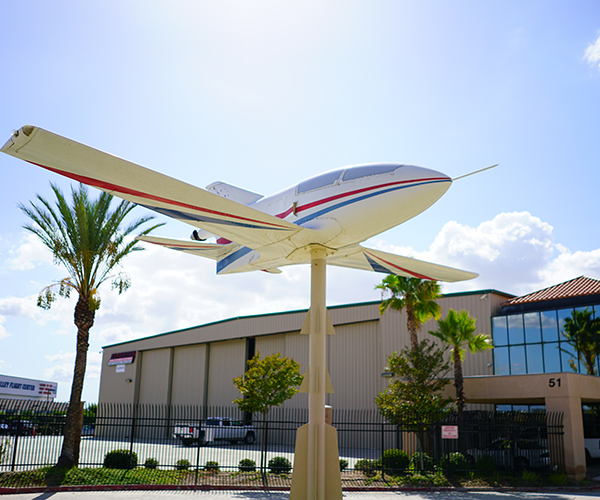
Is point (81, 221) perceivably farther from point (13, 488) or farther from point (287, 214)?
point (287, 214)

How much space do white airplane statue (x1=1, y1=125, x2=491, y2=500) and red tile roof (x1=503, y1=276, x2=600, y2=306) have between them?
A: 56.9 feet

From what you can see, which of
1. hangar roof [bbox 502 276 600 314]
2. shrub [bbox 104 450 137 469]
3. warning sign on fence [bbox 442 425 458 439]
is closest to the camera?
shrub [bbox 104 450 137 469]

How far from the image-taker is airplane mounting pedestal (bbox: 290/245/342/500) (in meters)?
9.91

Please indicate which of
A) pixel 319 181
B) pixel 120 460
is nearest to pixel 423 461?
pixel 120 460

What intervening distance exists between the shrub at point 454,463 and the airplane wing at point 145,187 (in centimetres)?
1299

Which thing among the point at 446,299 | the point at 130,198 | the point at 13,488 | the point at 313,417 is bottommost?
the point at 13,488

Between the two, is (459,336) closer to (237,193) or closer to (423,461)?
(423,461)

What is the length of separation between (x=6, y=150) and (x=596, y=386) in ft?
73.6

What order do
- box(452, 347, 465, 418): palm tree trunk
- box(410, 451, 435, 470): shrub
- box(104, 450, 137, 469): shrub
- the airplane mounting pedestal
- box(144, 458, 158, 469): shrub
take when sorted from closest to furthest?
1. the airplane mounting pedestal
2. box(104, 450, 137, 469): shrub
3. box(144, 458, 158, 469): shrub
4. box(410, 451, 435, 470): shrub
5. box(452, 347, 465, 418): palm tree trunk

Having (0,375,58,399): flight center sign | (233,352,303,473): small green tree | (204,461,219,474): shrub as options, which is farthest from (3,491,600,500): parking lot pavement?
(0,375,58,399): flight center sign

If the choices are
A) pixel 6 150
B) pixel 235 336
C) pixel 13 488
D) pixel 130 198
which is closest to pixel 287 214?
pixel 130 198

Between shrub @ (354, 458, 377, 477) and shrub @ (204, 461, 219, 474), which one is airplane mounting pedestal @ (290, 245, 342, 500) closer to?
shrub @ (204, 461, 219, 474)

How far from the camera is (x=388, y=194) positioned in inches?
360

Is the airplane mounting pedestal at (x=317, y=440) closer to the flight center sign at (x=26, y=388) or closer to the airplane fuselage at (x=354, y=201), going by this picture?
the airplane fuselage at (x=354, y=201)
